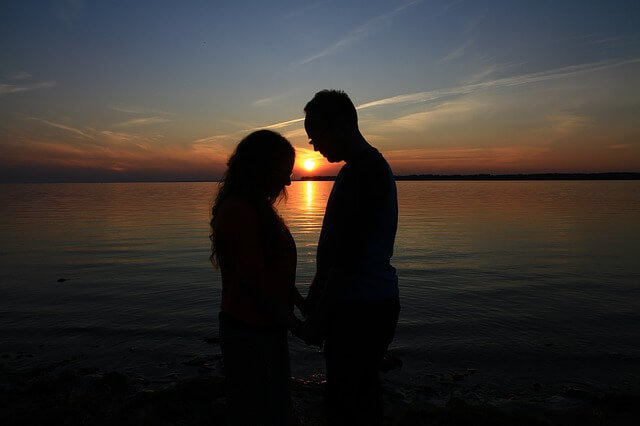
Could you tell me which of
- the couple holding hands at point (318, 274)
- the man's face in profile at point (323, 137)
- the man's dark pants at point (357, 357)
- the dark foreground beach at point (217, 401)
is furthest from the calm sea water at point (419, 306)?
the man's face in profile at point (323, 137)

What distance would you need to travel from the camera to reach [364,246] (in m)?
2.68

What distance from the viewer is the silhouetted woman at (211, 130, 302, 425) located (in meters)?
2.67

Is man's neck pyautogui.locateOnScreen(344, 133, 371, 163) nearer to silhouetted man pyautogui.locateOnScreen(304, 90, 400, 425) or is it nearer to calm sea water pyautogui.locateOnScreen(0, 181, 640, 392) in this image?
silhouetted man pyautogui.locateOnScreen(304, 90, 400, 425)

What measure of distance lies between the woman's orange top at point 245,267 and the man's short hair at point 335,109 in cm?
78

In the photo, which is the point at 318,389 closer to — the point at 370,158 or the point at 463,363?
the point at 463,363

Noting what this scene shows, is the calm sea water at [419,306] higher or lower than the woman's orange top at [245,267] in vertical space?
lower

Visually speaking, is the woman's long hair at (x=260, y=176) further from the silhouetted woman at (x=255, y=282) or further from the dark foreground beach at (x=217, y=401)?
the dark foreground beach at (x=217, y=401)

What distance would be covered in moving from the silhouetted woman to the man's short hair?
0.32 m

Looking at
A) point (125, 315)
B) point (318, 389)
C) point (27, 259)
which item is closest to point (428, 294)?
point (318, 389)

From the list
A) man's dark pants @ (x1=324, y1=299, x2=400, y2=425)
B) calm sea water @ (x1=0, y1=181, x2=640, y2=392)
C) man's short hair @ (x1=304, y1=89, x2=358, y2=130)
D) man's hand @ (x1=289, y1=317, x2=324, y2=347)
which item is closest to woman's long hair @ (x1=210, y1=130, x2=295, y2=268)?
man's short hair @ (x1=304, y1=89, x2=358, y2=130)

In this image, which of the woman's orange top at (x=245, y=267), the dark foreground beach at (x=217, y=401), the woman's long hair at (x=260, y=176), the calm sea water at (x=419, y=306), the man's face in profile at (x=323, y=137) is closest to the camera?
the woman's orange top at (x=245, y=267)

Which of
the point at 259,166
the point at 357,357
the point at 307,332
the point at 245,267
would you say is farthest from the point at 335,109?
the point at 357,357

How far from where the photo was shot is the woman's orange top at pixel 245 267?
2.64 m

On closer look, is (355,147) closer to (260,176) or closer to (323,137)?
(323,137)
